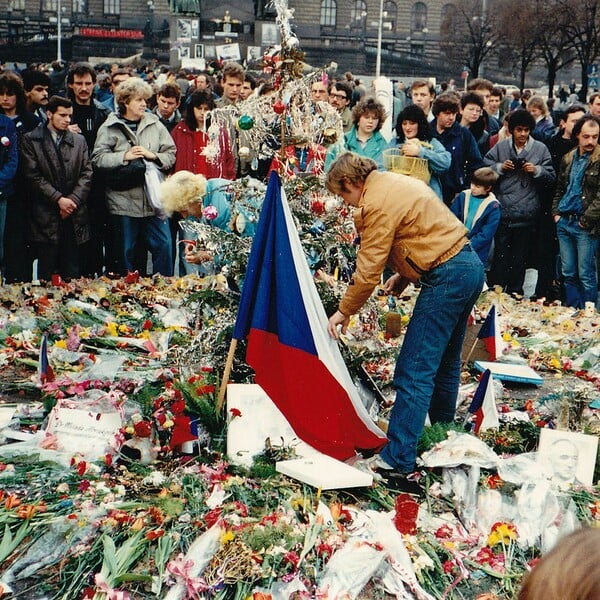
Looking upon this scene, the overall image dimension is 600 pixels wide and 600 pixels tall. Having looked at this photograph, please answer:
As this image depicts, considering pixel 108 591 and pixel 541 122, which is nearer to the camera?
pixel 108 591

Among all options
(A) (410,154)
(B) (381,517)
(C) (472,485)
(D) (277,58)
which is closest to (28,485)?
(B) (381,517)

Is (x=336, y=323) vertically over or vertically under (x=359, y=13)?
under

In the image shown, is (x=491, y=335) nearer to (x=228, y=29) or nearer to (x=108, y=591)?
(x=108, y=591)

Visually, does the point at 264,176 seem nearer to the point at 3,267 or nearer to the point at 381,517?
the point at 381,517

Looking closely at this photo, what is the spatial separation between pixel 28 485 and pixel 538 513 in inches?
94.9

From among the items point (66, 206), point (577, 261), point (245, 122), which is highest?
point (245, 122)

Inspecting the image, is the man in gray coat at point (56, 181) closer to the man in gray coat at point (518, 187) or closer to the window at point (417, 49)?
the man in gray coat at point (518, 187)

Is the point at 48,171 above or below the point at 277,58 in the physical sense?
below

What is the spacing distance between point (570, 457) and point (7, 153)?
5.21 metres

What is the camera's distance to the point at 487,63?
6234 cm

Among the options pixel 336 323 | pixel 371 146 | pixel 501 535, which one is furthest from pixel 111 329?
pixel 501 535

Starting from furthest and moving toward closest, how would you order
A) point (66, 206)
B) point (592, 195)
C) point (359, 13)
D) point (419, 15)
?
point (419, 15) → point (359, 13) → point (592, 195) → point (66, 206)

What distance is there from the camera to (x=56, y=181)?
27.5 ft

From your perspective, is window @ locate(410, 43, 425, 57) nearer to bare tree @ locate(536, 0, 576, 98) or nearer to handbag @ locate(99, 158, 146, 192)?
bare tree @ locate(536, 0, 576, 98)
